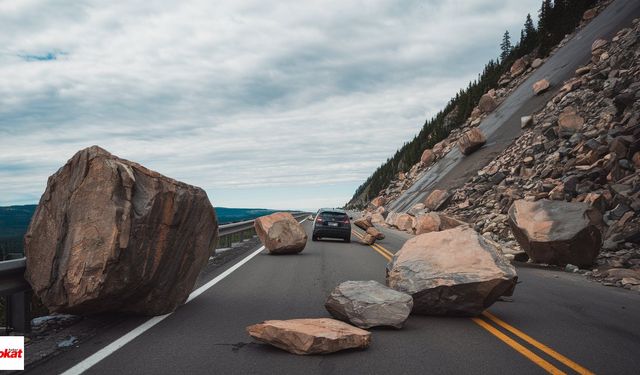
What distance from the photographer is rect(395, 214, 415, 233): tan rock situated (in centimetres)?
3362

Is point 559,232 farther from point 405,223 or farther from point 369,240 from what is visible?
point 405,223

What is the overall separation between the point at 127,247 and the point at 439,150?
6689 cm

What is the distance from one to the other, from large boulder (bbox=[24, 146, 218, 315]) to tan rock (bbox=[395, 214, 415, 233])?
26844 mm

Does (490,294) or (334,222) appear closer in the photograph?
(490,294)

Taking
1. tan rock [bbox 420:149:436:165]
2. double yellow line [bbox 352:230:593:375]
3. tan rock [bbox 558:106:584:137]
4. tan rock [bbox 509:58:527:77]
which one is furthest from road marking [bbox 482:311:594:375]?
tan rock [bbox 420:149:436:165]

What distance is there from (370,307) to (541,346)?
2.04 meters

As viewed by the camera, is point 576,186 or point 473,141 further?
point 473,141

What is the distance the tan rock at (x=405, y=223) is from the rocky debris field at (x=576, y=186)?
0.11 metres

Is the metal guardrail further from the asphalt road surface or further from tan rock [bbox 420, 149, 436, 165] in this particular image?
tan rock [bbox 420, 149, 436, 165]

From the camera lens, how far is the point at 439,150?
70.0 m

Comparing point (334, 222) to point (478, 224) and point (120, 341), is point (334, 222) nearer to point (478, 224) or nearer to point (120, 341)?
point (478, 224)

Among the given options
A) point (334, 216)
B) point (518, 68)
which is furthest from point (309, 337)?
point (518, 68)

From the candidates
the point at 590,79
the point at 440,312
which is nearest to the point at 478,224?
the point at 590,79

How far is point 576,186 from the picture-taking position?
64.6 ft
